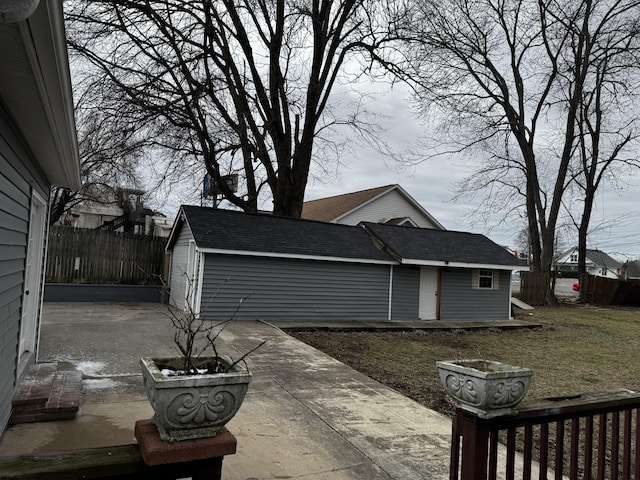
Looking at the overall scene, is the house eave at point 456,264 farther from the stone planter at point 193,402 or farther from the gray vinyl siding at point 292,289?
the stone planter at point 193,402

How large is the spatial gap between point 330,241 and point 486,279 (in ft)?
20.0

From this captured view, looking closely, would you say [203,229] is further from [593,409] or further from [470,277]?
[593,409]

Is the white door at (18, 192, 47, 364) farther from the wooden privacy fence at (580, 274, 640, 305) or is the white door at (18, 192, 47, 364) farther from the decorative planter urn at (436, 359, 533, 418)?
the wooden privacy fence at (580, 274, 640, 305)

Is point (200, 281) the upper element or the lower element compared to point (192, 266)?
lower

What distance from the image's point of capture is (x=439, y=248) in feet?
50.3

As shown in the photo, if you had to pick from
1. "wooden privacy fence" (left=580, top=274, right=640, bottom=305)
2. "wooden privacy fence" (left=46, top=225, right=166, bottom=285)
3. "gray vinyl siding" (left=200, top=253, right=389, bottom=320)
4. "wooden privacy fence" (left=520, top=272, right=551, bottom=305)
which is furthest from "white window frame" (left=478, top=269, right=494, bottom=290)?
"wooden privacy fence" (left=580, top=274, right=640, bottom=305)

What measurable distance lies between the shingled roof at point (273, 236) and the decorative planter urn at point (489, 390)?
31.7 ft

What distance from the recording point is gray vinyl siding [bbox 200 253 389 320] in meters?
11.6

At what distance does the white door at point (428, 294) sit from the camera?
14586mm

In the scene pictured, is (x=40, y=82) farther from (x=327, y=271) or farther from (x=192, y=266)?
(x=327, y=271)

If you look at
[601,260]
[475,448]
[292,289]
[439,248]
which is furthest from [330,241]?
[601,260]

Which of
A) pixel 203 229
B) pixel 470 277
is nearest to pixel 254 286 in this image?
pixel 203 229

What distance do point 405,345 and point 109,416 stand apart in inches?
282

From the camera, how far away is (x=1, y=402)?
11.5 ft
